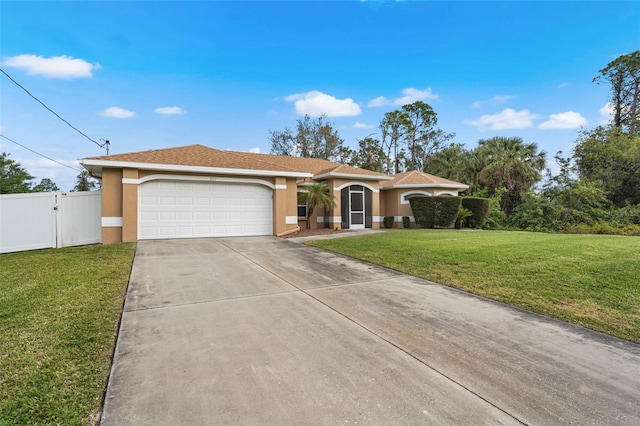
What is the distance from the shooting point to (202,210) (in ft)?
40.8

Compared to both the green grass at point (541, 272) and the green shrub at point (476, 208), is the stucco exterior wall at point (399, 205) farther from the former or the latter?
the green grass at point (541, 272)

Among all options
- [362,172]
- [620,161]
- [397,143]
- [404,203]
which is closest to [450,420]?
[362,172]

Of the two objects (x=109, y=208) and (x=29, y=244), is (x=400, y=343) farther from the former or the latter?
(x=29, y=244)

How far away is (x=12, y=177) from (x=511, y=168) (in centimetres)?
4194

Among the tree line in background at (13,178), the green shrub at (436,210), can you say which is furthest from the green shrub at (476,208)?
the tree line in background at (13,178)

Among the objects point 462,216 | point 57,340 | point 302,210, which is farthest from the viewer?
point 462,216

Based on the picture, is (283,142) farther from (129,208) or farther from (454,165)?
(129,208)

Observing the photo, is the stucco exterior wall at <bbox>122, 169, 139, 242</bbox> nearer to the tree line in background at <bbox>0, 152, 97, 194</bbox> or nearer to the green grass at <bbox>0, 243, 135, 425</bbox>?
the green grass at <bbox>0, 243, 135, 425</bbox>

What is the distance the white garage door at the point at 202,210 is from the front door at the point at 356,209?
544cm

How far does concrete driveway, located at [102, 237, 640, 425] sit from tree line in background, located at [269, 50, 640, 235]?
17.4 m

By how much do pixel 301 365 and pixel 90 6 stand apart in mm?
15049

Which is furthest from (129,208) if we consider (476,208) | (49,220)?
(476,208)

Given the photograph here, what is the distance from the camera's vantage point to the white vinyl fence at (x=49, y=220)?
32.7ft

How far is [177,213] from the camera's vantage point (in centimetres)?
1209
